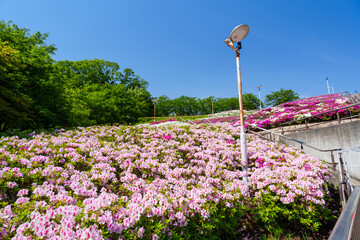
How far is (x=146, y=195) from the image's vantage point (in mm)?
3109

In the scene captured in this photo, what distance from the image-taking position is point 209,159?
20.4 feet

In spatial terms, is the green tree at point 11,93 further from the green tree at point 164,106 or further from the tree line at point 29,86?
the green tree at point 164,106

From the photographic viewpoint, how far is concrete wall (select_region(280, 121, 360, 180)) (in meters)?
6.19

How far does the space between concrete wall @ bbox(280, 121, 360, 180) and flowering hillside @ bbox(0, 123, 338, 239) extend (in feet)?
5.12

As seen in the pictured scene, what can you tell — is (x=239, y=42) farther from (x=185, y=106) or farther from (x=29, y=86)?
(x=185, y=106)

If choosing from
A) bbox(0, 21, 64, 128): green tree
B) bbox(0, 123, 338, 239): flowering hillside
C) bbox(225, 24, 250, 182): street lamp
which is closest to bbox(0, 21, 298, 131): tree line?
bbox(0, 21, 64, 128): green tree

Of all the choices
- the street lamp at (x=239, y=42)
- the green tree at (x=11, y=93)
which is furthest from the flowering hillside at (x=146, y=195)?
the green tree at (x=11, y=93)

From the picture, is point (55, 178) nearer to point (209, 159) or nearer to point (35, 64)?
point (209, 159)

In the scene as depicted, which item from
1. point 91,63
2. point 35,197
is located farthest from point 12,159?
point 91,63

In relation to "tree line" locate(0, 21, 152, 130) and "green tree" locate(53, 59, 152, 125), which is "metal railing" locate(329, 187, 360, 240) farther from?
"green tree" locate(53, 59, 152, 125)

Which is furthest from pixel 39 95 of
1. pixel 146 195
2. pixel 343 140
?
pixel 343 140

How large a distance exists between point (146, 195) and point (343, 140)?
9.02 meters

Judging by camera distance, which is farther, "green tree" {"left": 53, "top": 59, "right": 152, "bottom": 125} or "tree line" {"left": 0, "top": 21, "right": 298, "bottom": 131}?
"green tree" {"left": 53, "top": 59, "right": 152, "bottom": 125}

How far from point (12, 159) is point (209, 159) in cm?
556
